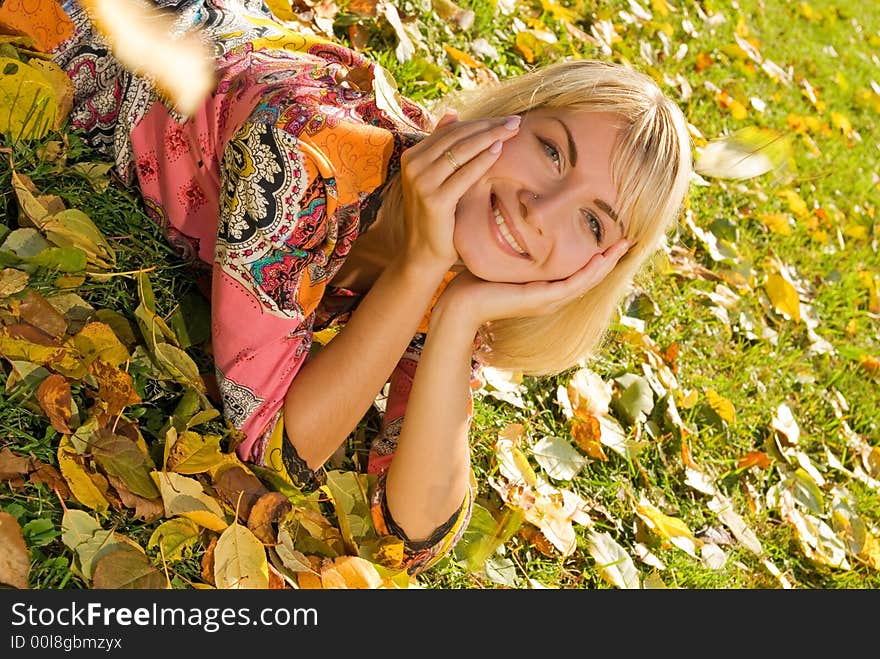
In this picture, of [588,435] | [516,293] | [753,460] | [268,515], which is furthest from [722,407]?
[268,515]

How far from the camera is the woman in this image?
198 cm

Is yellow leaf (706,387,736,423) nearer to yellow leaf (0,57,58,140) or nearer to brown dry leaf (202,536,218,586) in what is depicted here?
brown dry leaf (202,536,218,586)

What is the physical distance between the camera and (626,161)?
2.03 metres

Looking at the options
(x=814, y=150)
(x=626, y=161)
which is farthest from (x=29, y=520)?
(x=814, y=150)

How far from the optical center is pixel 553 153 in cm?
202

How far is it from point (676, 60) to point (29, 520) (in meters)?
3.46

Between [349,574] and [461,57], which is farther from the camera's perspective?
[461,57]

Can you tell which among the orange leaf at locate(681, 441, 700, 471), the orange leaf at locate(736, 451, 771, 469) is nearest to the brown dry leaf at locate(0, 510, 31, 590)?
the orange leaf at locate(681, 441, 700, 471)

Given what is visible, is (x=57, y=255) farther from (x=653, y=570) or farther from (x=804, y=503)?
(x=804, y=503)

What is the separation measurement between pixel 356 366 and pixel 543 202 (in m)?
0.50

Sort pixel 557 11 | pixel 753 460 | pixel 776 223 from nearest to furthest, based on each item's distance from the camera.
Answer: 1. pixel 753 460
2. pixel 557 11
3. pixel 776 223

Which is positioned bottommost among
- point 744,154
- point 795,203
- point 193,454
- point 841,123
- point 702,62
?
point 841,123

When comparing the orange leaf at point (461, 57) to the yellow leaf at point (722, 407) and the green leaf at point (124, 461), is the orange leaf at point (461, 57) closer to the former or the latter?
the yellow leaf at point (722, 407)

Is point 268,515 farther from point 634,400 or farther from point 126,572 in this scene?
point 634,400
